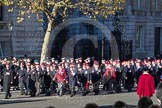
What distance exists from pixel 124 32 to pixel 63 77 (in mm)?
29640

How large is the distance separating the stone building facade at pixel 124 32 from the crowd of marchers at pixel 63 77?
13.6 meters

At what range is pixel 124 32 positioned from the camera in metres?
55.3

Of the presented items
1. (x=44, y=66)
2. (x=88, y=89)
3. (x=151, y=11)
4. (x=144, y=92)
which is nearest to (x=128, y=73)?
(x=88, y=89)

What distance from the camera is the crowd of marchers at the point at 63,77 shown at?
26.6 metres

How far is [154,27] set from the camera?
60344mm

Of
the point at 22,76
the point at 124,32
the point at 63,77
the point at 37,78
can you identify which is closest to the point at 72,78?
the point at 63,77

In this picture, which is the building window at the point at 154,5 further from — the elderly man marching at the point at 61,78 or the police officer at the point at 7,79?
the police officer at the point at 7,79

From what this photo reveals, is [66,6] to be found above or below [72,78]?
above

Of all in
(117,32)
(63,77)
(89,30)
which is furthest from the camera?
(89,30)

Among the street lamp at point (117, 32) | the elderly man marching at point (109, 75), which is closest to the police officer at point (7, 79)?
the elderly man marching at point (109, 75)

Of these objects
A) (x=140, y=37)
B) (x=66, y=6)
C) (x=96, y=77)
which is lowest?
(x=96, y=77)

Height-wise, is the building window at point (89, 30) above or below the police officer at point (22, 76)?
above

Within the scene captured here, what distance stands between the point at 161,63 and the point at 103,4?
5.57m

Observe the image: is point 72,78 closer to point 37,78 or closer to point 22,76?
point 37,78
